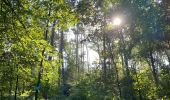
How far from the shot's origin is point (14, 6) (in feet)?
22.8

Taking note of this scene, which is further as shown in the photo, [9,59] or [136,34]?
[136,34]

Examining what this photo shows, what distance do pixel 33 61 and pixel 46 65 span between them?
1.30 feet

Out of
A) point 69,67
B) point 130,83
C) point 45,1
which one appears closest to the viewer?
point 45,1

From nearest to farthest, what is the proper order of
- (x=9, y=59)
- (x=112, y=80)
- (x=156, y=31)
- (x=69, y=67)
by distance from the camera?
(x=9, y=59) → (x=112, y=80) → (x=156, y=31) → (x=69, y=67)

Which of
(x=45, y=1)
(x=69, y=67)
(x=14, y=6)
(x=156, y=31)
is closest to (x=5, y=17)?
(x=14, y=6)

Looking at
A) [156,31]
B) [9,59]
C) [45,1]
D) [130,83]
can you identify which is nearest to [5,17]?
[45,1]

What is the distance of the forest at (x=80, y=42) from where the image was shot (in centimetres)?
759

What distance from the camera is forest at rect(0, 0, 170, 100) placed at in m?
7.59

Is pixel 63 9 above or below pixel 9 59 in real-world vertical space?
above

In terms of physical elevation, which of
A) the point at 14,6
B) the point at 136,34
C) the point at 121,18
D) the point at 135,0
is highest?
the point at 135,0

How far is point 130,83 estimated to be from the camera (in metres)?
24.0

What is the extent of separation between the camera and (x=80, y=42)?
29953 mm

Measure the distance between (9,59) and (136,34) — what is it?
82.2 ft

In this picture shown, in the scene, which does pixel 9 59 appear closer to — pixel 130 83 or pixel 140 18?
pixel 130 83
